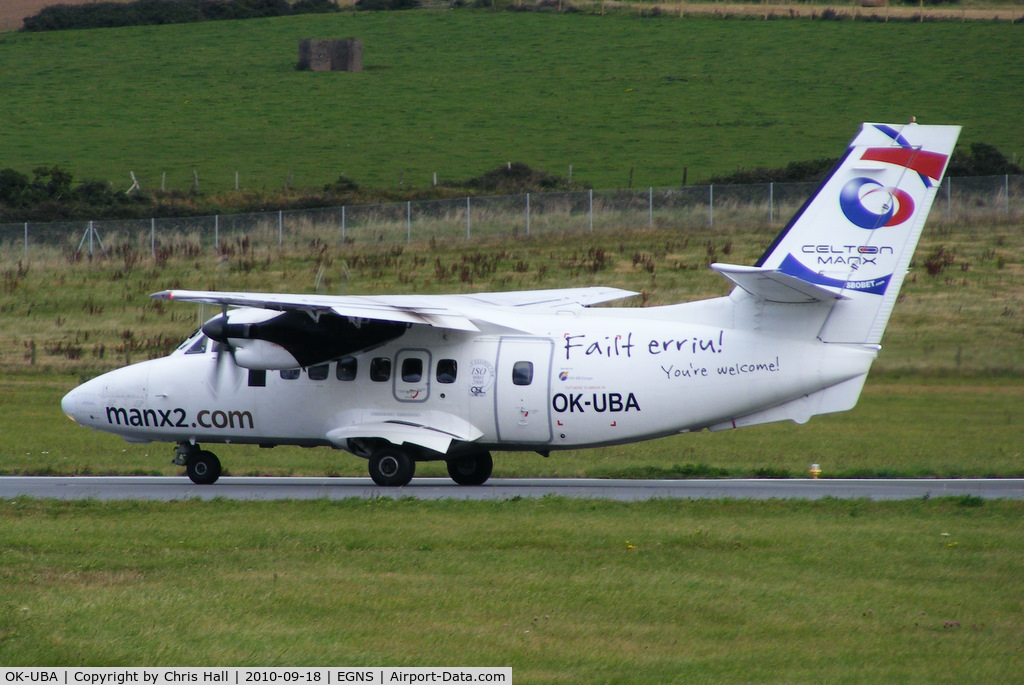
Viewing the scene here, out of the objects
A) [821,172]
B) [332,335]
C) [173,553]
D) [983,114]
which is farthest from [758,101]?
[173,553]

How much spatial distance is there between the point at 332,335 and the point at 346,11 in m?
97.6

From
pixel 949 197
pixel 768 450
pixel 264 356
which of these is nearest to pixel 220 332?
pixel 264 356

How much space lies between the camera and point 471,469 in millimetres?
21984

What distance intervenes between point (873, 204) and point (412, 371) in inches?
323

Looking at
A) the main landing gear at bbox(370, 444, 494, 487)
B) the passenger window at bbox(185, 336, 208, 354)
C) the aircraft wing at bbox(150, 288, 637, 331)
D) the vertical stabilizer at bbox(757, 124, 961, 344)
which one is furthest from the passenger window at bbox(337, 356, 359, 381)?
the vertical stabilizer at bbox(757, 124, 961, 344)

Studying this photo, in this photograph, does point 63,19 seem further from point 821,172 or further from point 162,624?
point 162,624

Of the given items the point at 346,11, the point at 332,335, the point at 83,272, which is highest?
the point at 346,11

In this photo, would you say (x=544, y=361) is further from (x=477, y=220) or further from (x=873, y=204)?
(x=477, y=220)

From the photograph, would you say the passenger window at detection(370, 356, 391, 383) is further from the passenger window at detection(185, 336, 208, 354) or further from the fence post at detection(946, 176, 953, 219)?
the fence post at detection(946, 176, 953, 219)

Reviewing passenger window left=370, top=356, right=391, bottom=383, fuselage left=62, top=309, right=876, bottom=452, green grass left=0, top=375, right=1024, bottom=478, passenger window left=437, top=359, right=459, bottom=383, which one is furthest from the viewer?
green grass left=0, top=375, right=1024, bottom=478

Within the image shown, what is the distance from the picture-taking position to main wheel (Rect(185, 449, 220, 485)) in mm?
21625

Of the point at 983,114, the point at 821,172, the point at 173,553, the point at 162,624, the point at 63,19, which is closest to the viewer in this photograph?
the point at 162,624

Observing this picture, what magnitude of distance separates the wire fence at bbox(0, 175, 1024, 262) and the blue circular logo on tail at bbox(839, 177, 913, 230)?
32961 millimetres

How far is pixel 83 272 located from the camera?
48.6 meters
